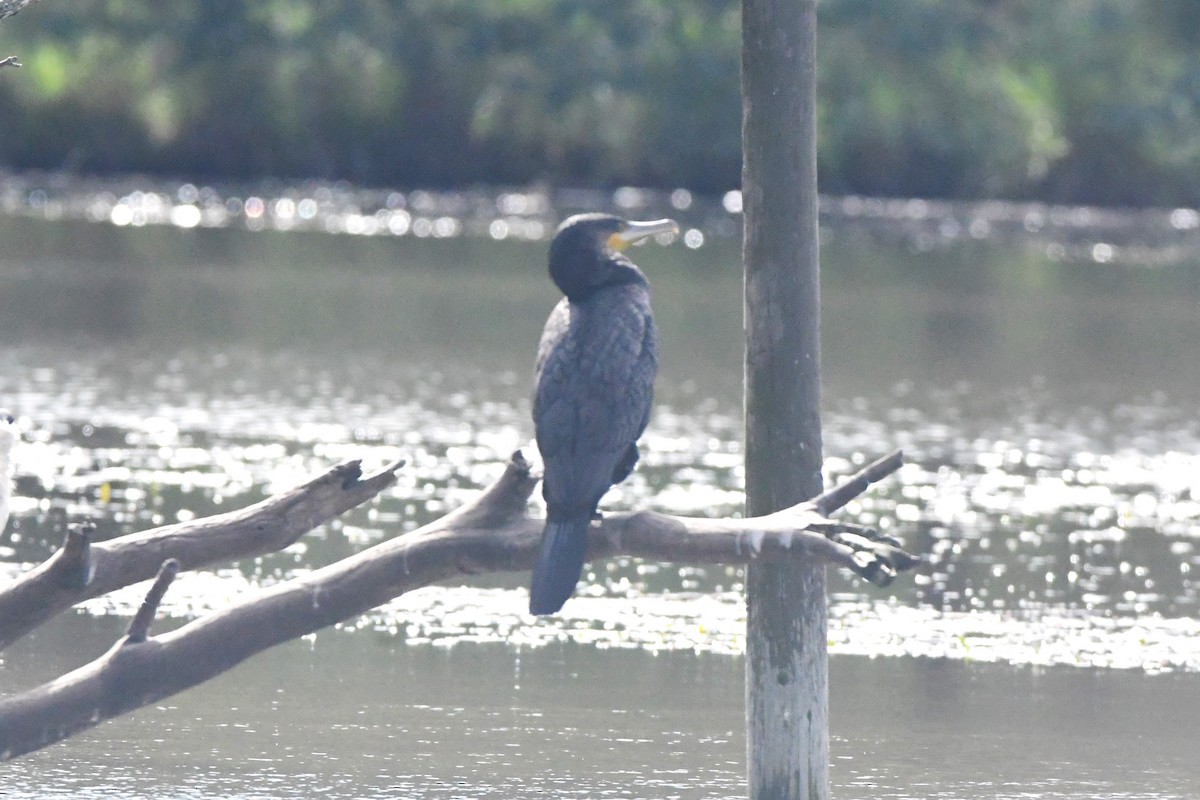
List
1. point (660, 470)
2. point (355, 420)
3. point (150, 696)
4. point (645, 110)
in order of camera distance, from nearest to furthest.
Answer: point (150, 696) → point (660, 470) → point (355, 420) → point (645, 110)

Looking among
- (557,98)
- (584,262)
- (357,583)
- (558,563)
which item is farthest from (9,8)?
(557,98)

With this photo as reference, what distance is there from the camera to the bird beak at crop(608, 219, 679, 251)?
7.19m

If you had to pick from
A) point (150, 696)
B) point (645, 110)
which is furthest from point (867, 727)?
point (645, 110)

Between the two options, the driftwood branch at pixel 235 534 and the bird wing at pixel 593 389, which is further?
the driftwood branch at pixel 235 534

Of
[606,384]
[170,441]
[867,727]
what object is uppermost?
[170,441]

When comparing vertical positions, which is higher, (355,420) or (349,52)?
(349,52)

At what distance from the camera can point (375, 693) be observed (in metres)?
8.88

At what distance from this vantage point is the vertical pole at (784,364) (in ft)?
22.8

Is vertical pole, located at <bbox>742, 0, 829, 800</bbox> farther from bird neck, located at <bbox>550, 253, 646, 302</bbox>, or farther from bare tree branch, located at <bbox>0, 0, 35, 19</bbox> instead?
bare tree branch, located at <bbox>0, 0, 35, 19</bbox>

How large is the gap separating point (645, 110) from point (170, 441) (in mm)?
29309

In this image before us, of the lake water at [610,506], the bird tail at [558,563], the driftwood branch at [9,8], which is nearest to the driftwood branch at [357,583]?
the bird tail at [558,563]

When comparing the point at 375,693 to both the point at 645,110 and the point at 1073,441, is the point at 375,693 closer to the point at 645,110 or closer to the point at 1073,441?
the point at 1073,441

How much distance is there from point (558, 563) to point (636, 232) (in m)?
1.22

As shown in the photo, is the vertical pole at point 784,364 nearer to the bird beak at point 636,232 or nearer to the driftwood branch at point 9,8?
the bird beak at point 636,232
